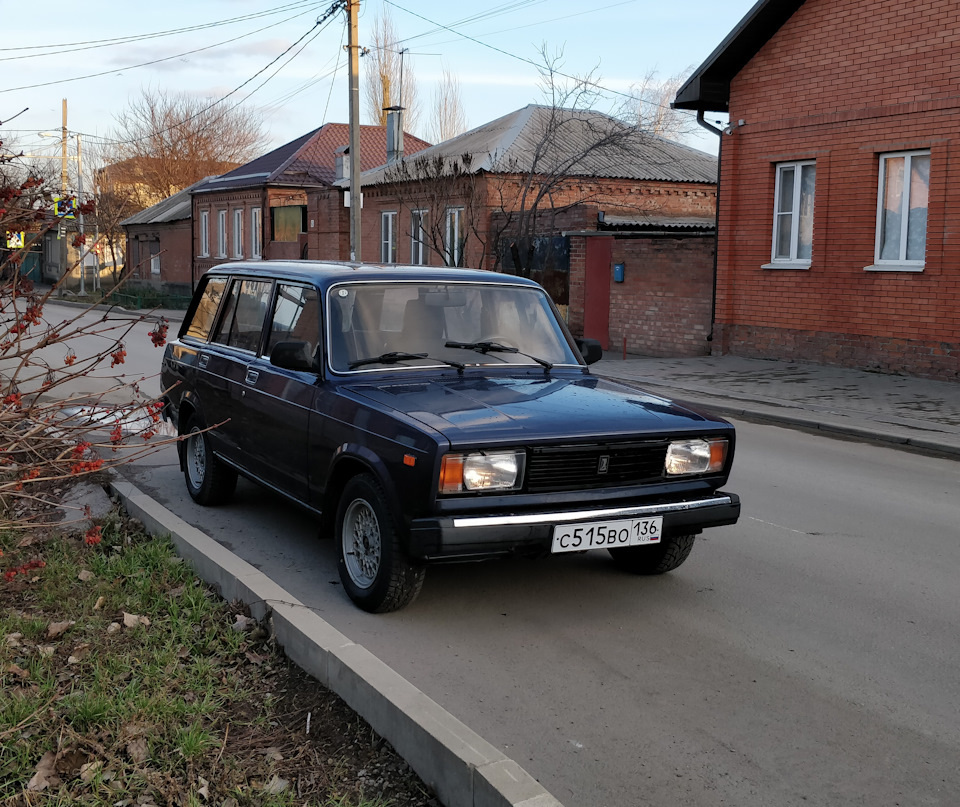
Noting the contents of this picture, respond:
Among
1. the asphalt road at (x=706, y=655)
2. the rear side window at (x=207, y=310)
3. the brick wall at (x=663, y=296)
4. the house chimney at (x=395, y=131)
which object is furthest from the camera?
the house chimney at (x=395, y=131)

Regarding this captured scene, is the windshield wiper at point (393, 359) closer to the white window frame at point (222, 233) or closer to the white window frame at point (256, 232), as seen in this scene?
the white window frame at point (256, 232)

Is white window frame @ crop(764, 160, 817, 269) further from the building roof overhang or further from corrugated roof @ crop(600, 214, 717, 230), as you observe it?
corrugated roof @ crop(600, 214, 717, 230)

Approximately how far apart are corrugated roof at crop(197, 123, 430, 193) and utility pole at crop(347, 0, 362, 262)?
63.1ft

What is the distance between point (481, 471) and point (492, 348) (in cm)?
157

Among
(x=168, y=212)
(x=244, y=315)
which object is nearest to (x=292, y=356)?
(x=244, y=315)

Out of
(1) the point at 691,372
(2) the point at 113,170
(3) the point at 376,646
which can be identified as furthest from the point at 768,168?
(2) the point at 113,170

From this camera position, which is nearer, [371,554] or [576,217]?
[371,554]

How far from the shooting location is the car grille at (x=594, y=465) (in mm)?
4992

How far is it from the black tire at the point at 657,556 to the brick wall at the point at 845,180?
1129cm

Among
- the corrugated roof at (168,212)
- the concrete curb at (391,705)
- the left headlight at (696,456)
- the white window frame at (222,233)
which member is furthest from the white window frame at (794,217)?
the corrugated roof at (168,212)

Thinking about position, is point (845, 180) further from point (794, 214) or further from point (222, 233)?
point (222, 233)

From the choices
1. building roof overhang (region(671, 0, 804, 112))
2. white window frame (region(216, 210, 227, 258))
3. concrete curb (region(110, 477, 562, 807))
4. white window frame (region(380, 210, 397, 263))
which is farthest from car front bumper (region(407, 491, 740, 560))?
white window frame (region(216, 210, 227, 258))

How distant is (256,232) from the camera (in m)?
45.5

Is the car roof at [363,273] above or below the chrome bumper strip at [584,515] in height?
above
